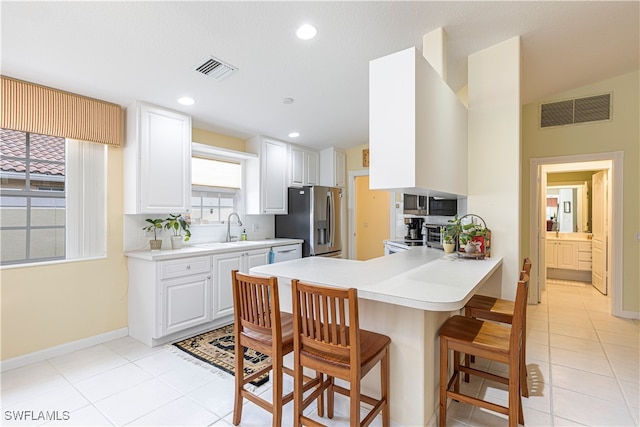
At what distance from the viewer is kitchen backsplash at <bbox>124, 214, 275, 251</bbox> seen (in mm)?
3325

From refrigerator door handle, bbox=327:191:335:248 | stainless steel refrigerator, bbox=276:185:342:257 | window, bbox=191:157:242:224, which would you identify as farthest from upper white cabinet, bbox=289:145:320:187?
window, bbox=191:157:242:224

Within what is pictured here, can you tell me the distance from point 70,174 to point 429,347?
340 centimetres

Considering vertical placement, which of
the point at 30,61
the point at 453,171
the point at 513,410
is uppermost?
the point at 30,61

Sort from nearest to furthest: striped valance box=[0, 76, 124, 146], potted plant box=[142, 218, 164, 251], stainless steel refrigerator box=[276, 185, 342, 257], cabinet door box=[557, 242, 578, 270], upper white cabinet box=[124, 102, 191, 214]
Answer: striped valance box=[0, 76, 124, 146] → upper white cabinet box=[124, 102, 191, 214] → potted plant box=[142, 218, 164, 251] → stainless steel refrigerator box=[276, 185, 342, 257] → cabinet door box=[557, 242, 578, 270]

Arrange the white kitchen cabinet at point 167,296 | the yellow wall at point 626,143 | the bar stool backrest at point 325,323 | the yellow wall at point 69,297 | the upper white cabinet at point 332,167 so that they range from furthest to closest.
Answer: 1. the upper white cabinet at point 332,167
2. the yellow wall at point 626,143
3. the white kitchen cabinet at point 167,296
4. the yellow wall at point 69,297
5. the bar stool backrest at point 325,323

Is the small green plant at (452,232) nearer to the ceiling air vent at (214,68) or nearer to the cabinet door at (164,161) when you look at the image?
the ceiling air vent at (214,68)

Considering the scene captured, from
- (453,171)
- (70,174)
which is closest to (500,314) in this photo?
(453,171)

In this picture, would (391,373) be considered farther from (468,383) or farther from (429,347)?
(468,383)

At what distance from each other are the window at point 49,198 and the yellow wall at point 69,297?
111mm

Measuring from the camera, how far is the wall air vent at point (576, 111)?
3931 millimetres

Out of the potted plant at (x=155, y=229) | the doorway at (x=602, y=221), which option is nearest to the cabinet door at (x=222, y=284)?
the potted plant at (x=155, y=229)

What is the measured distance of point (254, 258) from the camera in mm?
3936

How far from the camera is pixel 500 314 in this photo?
2.12 metres

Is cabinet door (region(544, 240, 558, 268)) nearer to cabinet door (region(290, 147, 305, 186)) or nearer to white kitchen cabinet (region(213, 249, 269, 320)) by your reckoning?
cabinet door (region(290, 147, 305, 186))
